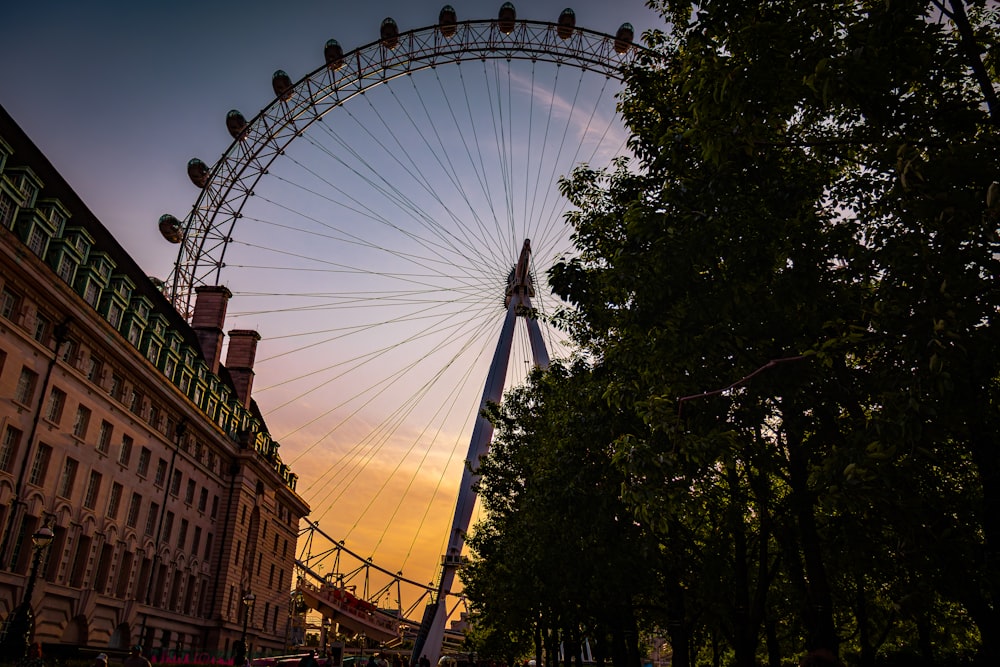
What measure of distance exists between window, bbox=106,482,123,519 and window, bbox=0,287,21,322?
14575 millimetres

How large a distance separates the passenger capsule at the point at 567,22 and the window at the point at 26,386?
40785 mm

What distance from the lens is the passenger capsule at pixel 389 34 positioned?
5616 centimetres

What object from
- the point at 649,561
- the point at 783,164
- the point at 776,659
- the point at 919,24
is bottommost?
the point at 776,659

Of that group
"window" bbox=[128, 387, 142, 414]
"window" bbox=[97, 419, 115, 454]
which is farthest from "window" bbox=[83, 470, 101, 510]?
"window" bbox=[128, 387, 142, 414]

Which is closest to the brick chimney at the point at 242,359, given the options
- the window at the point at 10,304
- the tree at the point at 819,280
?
the window at the point at 10,304

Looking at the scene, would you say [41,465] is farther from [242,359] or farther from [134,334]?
[242,359]

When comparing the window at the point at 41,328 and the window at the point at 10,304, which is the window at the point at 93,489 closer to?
the window at the point at 41,328

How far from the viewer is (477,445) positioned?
51875 mm

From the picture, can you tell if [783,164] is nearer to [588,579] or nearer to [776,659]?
[588,579]

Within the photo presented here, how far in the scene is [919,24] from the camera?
10648 mm

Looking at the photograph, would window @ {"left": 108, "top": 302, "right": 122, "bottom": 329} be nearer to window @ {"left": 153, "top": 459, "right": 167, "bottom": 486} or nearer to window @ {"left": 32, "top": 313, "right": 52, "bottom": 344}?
window @ {"left": 32, "top": 313, "right": 52, "bottom": 344}

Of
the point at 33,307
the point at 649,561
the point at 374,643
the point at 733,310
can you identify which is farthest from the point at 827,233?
the point at 374,643

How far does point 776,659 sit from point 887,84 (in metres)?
26.9

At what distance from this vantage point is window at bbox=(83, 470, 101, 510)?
1707 inches
